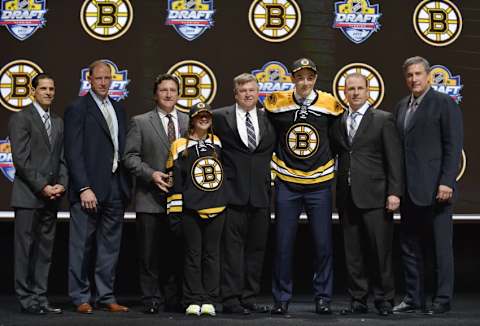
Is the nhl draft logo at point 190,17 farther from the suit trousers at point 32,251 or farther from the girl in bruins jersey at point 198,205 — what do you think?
the suit trousers at point 32,251

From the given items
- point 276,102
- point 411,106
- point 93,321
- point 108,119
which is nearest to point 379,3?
point 411,106

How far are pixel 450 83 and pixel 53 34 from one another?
114 inches

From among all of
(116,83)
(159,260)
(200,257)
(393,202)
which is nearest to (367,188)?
(393,202)

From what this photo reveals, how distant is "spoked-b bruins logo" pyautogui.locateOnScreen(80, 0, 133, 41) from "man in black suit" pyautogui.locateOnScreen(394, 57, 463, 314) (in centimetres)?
204

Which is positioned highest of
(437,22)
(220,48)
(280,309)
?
(437,22)

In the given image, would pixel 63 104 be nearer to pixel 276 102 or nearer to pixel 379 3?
pixel 276 102

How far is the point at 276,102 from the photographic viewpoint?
3922mm

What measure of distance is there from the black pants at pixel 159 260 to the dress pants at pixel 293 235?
0.60 metres

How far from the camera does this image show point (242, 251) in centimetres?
388

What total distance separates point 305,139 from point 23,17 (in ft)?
7.68

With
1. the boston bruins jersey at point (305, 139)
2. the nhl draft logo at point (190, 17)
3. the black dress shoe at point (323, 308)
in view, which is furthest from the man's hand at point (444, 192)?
the nhl draft logo at point (190, 17)

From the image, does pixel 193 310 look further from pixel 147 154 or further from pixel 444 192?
pixel 444 192

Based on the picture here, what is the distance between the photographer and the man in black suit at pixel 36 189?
151 inches

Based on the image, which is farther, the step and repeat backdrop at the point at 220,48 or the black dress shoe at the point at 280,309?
the step and repeat backdrop at the point at 220,48
